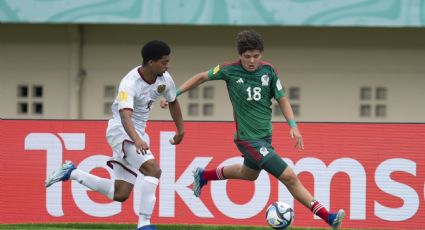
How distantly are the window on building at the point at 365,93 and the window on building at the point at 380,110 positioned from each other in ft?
0.90

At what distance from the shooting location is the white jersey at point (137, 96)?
9328mm

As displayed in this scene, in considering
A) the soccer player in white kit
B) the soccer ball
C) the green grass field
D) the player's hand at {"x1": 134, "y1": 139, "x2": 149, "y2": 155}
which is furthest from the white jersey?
the green grass field

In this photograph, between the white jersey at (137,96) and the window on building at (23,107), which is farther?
the window on building at (23,107)

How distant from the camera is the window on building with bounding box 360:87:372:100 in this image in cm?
1909

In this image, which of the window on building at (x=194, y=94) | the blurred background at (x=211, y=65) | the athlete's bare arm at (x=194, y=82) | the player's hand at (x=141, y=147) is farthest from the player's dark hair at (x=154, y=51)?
the window on building at (x=194, y=94)

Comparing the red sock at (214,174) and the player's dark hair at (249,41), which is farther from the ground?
the player's dark hair at (249,41)

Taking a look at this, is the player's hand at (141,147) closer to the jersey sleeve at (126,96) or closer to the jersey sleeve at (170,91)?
the jersey sleeve at (126,96)

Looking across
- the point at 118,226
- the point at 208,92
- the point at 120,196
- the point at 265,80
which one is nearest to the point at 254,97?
the point at 265,80

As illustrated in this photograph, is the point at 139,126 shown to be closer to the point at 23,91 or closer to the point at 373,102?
the point at 373,102

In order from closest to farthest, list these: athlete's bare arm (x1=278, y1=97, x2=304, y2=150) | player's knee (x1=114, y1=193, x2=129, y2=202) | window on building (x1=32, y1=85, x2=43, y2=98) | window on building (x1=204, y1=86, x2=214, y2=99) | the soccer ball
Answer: athlete's bare arm (x1=278, y1=97, x2=304, y2=150) → the soccer ball → player's knee (x1=114, y1=193, x2=129, y2=202) → window on building (x1=204, y1=86, x2=214, y2=99) → window on building (x1=32, y1=85, x2=43, y2=98)

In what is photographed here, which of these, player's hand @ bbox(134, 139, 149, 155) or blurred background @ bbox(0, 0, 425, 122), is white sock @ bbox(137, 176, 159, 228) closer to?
player's hand @ bbox(134, 139, 149, 155)

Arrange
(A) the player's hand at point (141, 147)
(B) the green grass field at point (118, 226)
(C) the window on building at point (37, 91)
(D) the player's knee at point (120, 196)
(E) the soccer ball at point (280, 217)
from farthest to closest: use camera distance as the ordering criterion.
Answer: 1. (C) the window on building at point (37, 91)
2. (B) the green grass field at point (118, 226)
3. (D) the player's knee at point (120, 196)
4. (E) the soccer ball at point (280, 217)
5. (A) the player's hand at point (141, 147)

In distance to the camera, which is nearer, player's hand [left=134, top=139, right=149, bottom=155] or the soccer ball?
player's hand [left=134, top=139, right=149, bottom=155]

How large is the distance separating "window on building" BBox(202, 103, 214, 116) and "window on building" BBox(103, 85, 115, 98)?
1903 mm
